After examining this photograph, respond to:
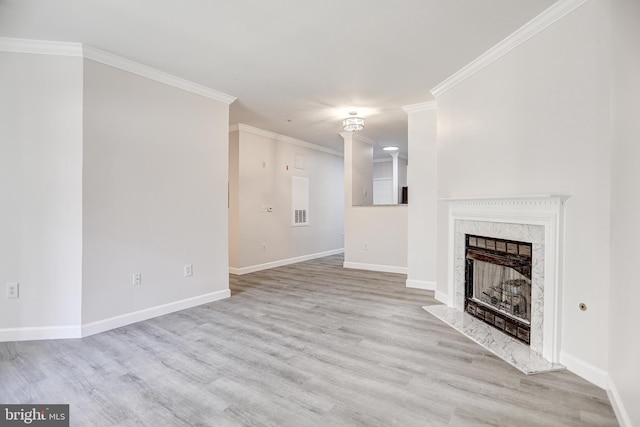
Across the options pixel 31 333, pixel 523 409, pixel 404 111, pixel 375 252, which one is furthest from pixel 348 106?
pixel 31 333

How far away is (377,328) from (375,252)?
9.81 feet

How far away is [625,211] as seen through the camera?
1741 mm

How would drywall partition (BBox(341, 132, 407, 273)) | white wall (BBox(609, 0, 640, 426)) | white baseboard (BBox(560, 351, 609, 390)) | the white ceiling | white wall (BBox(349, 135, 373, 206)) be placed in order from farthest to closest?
white wall (BBox(349, 135, 373, 206))
drywall partition (BBox(341, 132, 407, 273))
the white ceiling
white baseboard (BBox(560, 351, 609, 390))
white wall (BBox(609, 0, 640, 426))

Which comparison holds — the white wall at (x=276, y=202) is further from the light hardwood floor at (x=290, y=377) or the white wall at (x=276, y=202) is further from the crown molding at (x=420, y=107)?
the crown molding at (x=420, y=107)

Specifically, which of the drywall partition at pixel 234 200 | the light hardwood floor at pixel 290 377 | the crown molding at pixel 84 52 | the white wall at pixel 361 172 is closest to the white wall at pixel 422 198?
the light hardwood floor at pixel 290 377

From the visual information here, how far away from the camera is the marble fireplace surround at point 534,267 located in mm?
2291

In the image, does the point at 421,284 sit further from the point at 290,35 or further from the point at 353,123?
the point at 290,35

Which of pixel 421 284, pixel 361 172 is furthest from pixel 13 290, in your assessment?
pixel 361 172

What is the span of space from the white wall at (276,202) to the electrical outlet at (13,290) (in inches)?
121

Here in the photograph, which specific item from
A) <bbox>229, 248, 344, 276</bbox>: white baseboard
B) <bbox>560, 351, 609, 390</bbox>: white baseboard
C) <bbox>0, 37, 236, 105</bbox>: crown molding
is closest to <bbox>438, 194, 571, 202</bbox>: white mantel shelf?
<bbox>560, 351, 609, 390</bbox>: white baseboard

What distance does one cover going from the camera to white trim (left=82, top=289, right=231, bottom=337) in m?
2.96

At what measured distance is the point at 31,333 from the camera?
2828mm

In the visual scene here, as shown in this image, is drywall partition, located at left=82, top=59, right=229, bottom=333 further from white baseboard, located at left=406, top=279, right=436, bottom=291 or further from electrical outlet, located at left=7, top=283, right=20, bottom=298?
white baseboard, located at left=406, top=279, right=436, bottom=291

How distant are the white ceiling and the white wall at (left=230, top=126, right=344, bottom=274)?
195 cm
